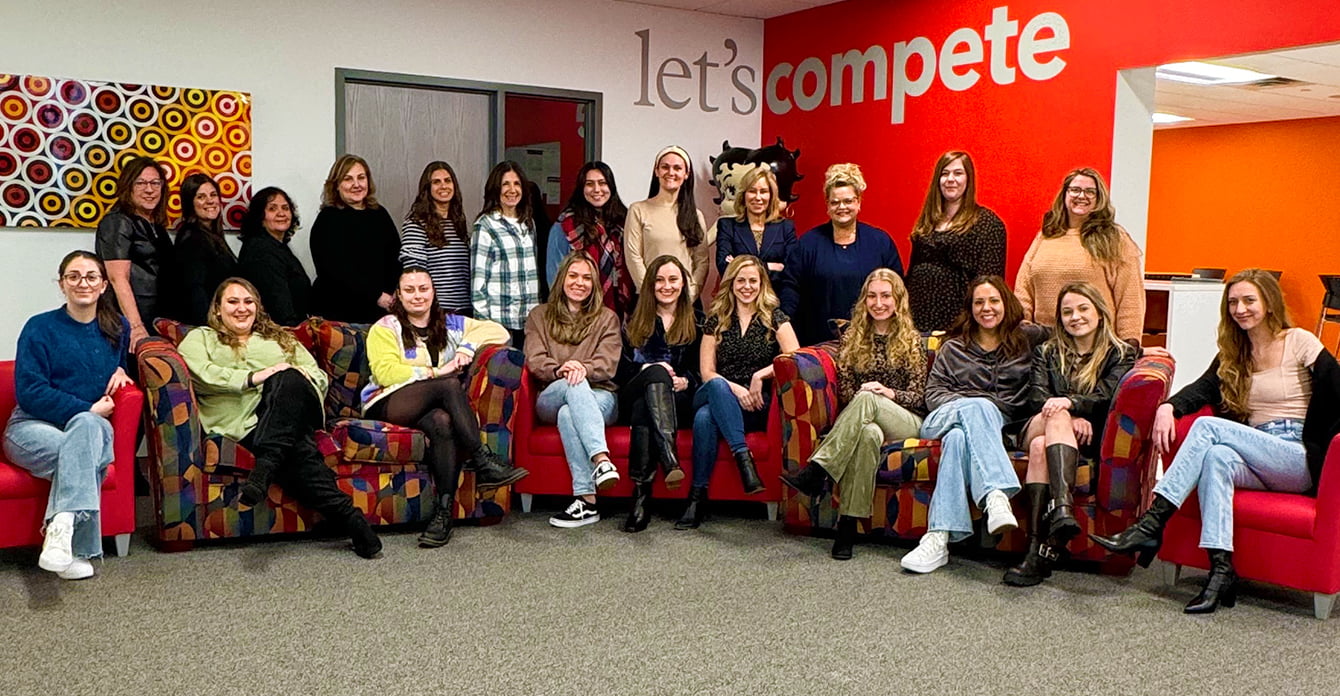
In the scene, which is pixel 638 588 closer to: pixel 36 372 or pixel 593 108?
pixel 36 372

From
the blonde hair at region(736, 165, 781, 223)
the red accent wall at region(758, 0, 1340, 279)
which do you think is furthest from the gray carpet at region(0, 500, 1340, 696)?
the red accent wall at region(758, 0, 1340, 279)

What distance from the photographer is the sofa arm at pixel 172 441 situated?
4250mm

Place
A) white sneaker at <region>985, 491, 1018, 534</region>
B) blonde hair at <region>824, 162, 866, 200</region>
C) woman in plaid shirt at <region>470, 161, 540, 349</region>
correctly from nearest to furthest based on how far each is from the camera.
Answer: white sneaker at <region>985, 491, 1018, 534</region>, blonde hair at <region>824, 162, 866, 200</region>, woman in plaid shirt at <region>470, 161, 540, 349</region>

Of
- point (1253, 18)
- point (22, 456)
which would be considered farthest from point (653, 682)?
point (1253, 18)

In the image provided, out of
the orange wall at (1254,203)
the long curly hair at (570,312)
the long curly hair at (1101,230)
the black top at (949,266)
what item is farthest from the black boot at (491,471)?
the orange wall at (1254,203)

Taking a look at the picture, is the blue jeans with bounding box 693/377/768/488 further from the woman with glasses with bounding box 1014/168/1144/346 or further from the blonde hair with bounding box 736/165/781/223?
the woman with glasses with bounding box 1014/168/1144/346

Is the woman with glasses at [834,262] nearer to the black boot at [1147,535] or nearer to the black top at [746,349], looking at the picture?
the black top at [746,349]

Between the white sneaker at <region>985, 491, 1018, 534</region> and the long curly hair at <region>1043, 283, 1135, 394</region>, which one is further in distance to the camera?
the long curly hair at <region>1043, 283, 1135, 394</region>

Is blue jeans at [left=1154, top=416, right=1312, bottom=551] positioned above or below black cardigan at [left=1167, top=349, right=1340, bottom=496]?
below

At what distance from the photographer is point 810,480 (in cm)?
456

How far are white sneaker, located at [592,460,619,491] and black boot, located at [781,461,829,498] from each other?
0.68m

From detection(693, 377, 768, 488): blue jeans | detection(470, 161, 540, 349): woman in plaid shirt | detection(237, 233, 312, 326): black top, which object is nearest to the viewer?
detection(693, 377, 768, 488): blue jeans

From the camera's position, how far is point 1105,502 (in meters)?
4.18

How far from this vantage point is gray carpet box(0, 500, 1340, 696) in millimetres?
3131
